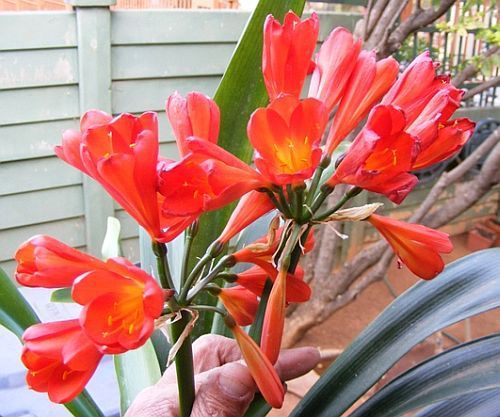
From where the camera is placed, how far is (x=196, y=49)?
2031 mm

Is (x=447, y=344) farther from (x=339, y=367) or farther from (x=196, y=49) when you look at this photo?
(x=339, y=367)

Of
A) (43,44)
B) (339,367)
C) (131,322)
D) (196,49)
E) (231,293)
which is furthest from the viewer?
(196,49)

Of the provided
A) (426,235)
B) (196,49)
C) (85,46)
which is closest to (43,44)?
(85,46)

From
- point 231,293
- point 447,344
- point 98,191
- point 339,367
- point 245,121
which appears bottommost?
point 447,344

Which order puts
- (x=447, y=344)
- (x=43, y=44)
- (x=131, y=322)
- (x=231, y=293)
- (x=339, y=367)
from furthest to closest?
(x=447, y=344)
(x=43, y=44)
(x=339, y=367)
(x=231, y=293)
(x=131, y=322)

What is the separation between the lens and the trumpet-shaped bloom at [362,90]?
431 millimetres

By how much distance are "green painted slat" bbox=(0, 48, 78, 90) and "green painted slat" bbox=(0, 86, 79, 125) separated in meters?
0.03

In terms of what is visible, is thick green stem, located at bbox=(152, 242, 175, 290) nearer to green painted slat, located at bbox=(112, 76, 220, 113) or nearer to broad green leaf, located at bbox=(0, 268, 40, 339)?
broad green leaf, located at bbox=(0, 268, 40, 339)

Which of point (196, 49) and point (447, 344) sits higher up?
point (196, 49)

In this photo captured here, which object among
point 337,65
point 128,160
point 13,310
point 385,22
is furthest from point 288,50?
point 385,22

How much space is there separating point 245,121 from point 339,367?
0.27 metres

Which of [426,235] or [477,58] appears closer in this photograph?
[426,235]

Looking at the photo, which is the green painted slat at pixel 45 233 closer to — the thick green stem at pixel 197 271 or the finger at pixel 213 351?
the finger at pixel 213 351

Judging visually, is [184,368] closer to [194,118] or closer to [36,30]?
[194,118]
